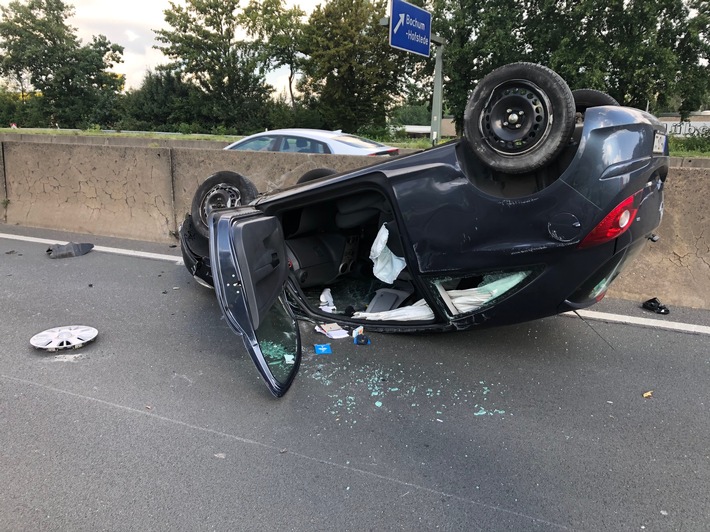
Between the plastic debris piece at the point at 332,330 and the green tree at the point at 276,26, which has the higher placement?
the green tree at the point at 276,26

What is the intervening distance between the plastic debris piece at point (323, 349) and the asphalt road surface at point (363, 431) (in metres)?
0.06

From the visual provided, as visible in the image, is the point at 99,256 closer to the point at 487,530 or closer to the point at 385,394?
the point at 385,394

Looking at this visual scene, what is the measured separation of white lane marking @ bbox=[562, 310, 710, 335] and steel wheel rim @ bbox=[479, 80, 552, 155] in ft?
6.05

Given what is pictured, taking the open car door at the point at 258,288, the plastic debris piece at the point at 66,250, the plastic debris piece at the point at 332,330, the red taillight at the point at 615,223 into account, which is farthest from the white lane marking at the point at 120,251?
the red taillight at the point at 615,223

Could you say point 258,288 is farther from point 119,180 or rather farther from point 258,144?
point 258,144

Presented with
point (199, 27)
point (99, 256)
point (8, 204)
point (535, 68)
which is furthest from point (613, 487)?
point (199, 27)

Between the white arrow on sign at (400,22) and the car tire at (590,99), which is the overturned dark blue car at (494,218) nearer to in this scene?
the car tire at (590,99)

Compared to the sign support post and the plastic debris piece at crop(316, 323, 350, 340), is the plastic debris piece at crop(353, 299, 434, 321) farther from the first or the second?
the sign support post

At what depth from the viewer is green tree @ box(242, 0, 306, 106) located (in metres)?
33.8

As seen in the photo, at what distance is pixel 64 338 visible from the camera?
349cm

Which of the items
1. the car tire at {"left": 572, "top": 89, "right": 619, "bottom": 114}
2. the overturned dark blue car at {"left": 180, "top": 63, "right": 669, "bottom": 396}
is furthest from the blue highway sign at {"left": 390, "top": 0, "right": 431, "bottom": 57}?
the overturned dark blue car at {"left": 180, "top": 63, "right": 669, "bottom": 396}

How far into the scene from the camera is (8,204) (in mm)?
7406

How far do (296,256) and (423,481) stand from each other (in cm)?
220

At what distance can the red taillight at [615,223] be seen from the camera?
2531mm
